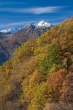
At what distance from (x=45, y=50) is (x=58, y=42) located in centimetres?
508

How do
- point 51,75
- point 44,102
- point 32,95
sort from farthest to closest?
point 32,95, point 51,75, point 44,102

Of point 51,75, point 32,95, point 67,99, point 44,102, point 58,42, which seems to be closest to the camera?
point 67,99

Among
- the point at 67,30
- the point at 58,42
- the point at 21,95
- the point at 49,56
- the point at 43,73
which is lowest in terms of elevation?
the point at 21,95

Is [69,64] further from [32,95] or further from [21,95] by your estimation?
[21,95]

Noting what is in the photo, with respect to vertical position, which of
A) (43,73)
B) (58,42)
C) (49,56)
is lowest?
(43,73)

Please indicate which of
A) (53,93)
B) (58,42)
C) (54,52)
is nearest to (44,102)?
(53,93)

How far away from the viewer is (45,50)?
50.8 meters

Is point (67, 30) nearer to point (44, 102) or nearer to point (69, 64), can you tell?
point (69, 64)

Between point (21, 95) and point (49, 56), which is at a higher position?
point (49, 56)

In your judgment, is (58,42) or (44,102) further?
(58,42)

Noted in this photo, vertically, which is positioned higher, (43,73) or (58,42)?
(58,42)

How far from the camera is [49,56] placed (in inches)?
1901

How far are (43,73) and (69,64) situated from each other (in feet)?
24.2

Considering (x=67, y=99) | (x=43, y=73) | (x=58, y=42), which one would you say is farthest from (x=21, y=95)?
(x=67, y=99)
